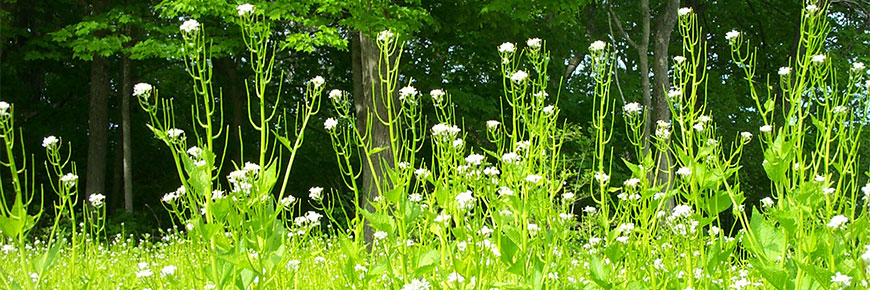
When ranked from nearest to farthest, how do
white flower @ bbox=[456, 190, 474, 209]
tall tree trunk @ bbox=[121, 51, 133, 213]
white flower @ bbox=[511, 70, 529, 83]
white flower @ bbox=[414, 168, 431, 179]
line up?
white flower @ bbox=[456, 190, 474, 209] → white flower @ bbox=[414, 168, 431, 179] → white flower @ bbox=[511, 70, 529, 83] → tall tree trunk @ bbox=[121, 51, 133, 213]

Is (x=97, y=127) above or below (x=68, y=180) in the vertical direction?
below

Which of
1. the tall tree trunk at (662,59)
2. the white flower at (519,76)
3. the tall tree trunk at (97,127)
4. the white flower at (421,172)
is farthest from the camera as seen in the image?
the tall tree trunk at (97,127)

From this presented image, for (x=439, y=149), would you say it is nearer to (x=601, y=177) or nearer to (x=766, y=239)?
(x=601, y=177)

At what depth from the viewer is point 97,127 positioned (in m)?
Answer: 12.2

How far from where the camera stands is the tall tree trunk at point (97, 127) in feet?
39.4

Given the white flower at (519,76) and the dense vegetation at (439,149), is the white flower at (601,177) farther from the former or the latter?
the white flower at (519,76)

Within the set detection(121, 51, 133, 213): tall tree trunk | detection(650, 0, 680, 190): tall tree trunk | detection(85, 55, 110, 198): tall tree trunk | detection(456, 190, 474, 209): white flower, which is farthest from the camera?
detection(121, 51, 133, 213): tall tree trunk

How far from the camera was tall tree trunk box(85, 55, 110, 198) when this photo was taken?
12023mm

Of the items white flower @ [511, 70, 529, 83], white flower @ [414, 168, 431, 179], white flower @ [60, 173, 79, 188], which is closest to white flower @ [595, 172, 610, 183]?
white flower @ [511, 70, 529, 83]

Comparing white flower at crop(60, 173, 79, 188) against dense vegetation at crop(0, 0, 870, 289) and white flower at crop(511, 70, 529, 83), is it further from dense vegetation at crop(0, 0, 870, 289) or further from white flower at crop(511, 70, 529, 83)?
white flower at crop(511, 70, 529, 83)

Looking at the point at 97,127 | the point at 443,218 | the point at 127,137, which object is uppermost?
the point at 443,218

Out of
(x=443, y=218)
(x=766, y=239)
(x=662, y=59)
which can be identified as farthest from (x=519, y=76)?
(x=662, y=59)

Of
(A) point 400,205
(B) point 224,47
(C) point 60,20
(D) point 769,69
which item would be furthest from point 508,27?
(A) point 400,205

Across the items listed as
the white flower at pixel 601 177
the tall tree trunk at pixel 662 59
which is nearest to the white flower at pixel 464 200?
the white flower at pixel 601 177
